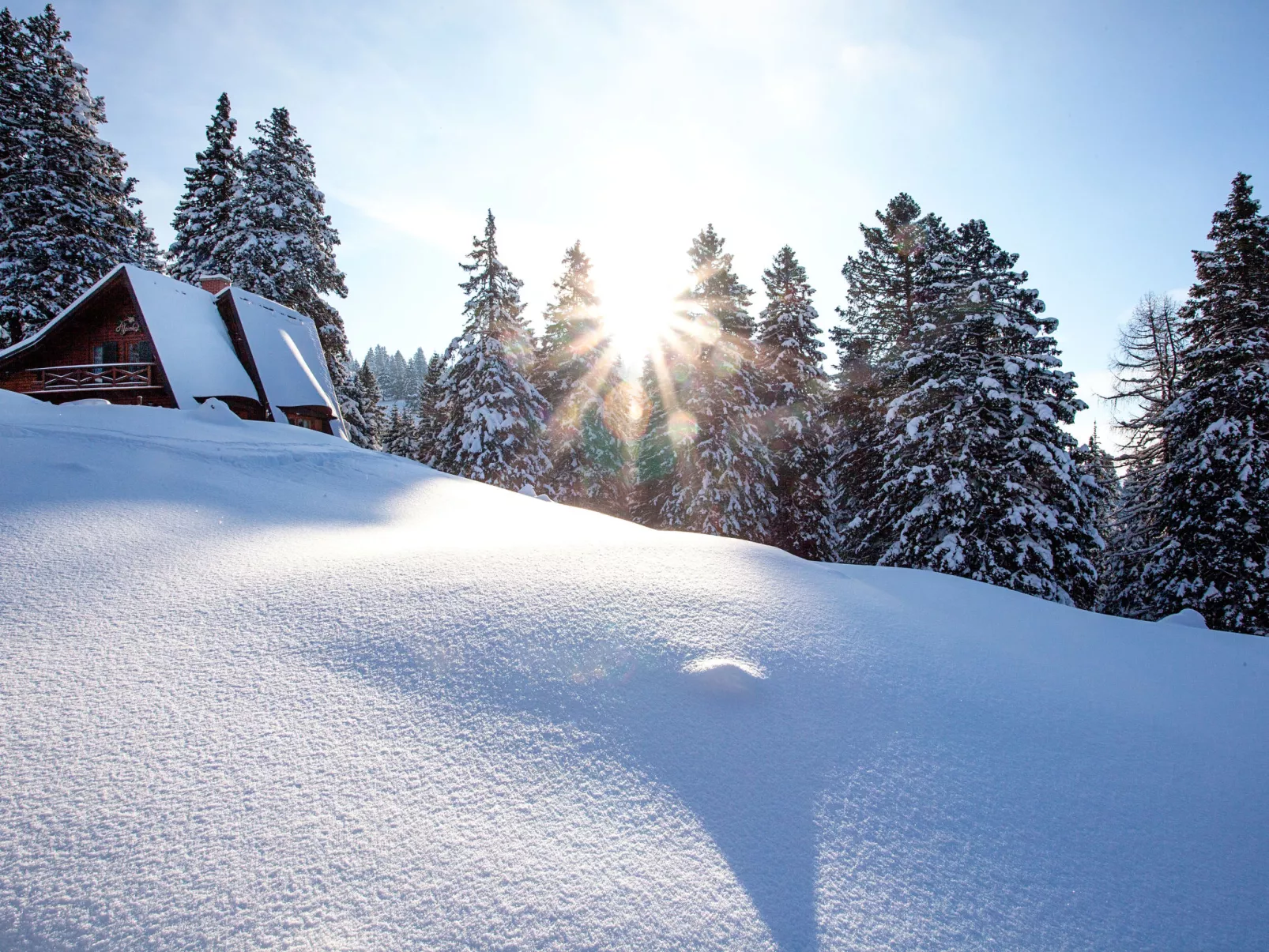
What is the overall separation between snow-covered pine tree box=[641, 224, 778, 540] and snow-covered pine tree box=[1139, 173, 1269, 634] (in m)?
9.73

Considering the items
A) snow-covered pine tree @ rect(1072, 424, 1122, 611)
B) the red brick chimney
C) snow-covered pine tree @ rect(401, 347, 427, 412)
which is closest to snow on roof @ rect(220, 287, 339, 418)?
the red brick chimney

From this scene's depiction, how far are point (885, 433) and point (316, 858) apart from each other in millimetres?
15378

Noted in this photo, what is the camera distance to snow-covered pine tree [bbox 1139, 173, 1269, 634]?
12.4 m

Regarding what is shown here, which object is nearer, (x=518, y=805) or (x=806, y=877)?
(x=806, y=877)

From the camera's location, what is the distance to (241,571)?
346 centimetres

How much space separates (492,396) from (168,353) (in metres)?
8.40

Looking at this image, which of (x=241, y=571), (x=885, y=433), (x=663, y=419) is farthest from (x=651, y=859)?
(x=663, y=419)

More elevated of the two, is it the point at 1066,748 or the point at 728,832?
the point at 1066,748

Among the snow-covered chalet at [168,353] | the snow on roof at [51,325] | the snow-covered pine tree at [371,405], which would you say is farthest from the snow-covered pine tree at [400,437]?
the snow on roof at [51,325]

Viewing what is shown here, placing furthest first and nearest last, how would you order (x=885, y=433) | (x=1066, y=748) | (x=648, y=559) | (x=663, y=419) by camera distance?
1. (x=663, y=419)
2. (x=885, y=433)
3. (x=648, y=559)
4. (x=1066, y=748)

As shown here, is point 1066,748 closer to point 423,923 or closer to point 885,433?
point 423,923

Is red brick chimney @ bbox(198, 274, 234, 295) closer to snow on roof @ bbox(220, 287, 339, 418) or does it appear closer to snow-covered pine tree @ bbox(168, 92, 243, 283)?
snow on roof @ bbox(220, 287, 339, 418)

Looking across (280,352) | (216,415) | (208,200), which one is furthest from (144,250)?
(216,415)

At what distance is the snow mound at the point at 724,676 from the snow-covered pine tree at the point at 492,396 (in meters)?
15.4
